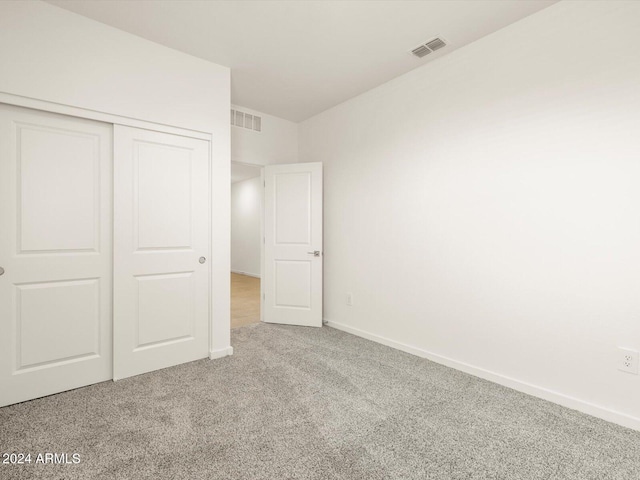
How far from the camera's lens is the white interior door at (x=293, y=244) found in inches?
160

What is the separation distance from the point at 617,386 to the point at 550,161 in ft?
5.06

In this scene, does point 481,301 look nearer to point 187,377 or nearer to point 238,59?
point 187,377

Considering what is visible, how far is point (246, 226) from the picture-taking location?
8773mm

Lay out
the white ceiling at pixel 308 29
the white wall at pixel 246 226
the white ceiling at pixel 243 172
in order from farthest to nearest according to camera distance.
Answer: the white wall at pixel 246 226, the white ceiling at pixel 243 172, the white ceiling at pixel 308 29

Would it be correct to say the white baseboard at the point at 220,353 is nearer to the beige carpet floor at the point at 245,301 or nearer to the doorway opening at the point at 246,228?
the beige carpet floor at the point at 245,301

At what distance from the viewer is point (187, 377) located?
2.59 metres

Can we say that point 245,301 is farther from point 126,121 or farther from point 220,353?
point 126,121

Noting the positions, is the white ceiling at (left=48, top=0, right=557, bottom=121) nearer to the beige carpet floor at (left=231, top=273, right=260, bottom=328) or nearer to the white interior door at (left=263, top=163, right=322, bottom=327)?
the white interior door at (left=263, top=163, right=322, bottom=327)

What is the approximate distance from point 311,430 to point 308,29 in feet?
9.52

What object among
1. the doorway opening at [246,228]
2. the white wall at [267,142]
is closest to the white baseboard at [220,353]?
the white wall at [267,142]

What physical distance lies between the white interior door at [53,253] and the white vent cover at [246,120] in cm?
174

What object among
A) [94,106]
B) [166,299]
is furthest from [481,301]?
[94,106]

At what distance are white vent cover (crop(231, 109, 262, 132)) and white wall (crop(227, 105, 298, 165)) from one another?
4cm

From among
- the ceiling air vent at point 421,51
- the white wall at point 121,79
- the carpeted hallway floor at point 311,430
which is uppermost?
the ceiling air vent at point 421,51
